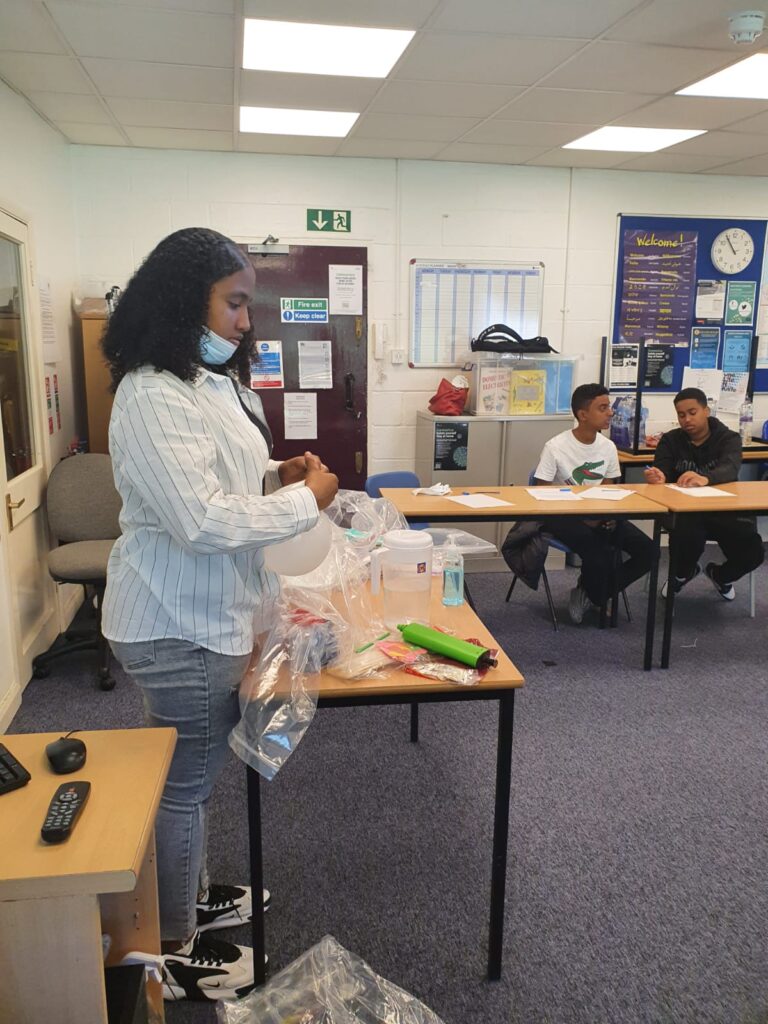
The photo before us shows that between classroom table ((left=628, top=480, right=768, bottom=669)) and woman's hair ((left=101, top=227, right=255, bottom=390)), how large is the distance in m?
2.62

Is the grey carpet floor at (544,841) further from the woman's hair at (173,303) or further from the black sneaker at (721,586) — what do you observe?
the woman's hair at (173,303)

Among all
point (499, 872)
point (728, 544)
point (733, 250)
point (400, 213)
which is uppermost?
point (400, 213)

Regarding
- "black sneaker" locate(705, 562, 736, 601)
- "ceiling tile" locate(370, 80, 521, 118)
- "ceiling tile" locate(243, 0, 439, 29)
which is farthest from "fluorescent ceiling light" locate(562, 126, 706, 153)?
"black sneaker" locate(705, 562, 736, 601)

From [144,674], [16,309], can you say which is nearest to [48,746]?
[144,674]

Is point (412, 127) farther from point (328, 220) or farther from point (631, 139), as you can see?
point (631, 139)

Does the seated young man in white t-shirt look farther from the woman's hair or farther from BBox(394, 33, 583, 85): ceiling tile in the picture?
the woman's hair

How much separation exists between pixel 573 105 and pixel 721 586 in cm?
272

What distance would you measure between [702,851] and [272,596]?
4.94 ft

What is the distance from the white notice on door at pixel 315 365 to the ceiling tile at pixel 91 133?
1.53 meters

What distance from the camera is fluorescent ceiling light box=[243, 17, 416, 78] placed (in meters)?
2.74

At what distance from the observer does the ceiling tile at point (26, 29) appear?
99.0 inches

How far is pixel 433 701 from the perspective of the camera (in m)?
1.63

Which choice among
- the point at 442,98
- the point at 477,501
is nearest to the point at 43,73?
the point at 442,98

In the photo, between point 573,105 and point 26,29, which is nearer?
point 26,29
